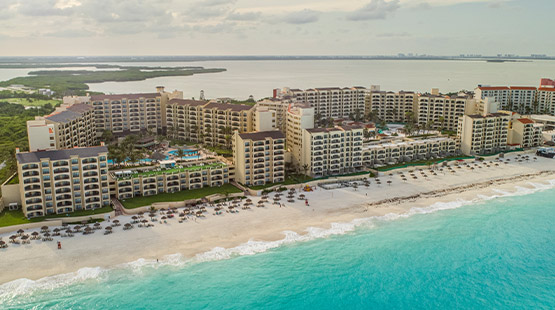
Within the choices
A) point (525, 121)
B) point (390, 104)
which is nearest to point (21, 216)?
point (525, 121)

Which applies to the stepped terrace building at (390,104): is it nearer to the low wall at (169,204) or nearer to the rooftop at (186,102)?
the rooftop at (186,102)

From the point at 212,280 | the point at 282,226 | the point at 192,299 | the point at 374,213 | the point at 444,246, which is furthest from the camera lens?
the point at 374,213

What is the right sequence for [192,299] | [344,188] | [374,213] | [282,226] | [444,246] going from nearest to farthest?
[192,299] → [444,246] → [282,226] → [374,213] → [344,188]

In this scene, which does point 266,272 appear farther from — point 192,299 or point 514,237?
point 514,237

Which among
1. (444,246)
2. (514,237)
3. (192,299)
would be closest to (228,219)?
(192,299)

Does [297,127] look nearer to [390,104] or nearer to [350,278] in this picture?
[350,278]

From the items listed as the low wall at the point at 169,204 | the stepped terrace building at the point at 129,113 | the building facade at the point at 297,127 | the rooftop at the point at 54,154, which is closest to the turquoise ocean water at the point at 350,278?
the low wall at the point at 169,204

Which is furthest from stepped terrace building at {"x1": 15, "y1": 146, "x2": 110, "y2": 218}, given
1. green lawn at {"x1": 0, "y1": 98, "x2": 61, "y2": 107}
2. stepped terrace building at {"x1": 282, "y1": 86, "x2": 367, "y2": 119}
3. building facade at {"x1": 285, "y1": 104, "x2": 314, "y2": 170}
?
green lawn at {"x1": 0, "y1": 98, "x2": 61, "y2": 107}
